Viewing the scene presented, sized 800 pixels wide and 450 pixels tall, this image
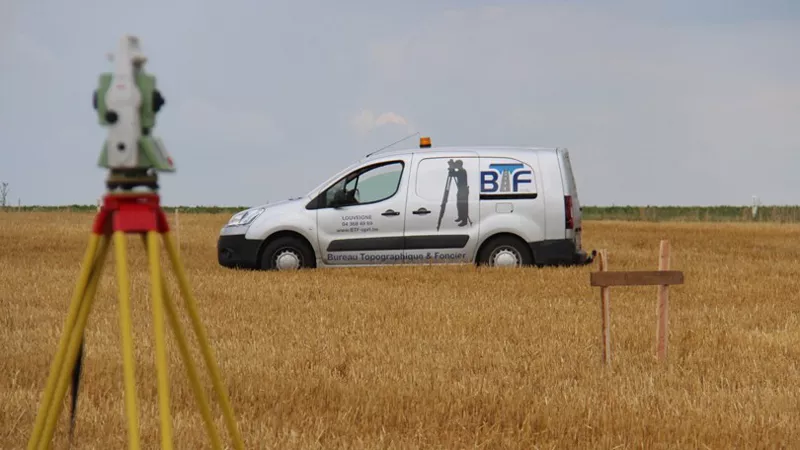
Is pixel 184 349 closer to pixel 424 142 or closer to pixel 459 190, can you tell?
pixel 459 190

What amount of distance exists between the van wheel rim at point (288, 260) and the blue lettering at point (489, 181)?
329 centimetres

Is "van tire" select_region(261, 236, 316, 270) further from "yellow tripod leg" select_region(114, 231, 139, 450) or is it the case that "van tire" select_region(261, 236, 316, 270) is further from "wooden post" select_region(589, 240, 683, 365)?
"yellow tripod leg" select_region(114, 231, 139, 450)

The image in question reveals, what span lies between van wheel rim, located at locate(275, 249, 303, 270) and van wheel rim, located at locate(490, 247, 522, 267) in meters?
3.24

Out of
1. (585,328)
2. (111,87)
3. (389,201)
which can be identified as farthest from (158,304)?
(389,201)

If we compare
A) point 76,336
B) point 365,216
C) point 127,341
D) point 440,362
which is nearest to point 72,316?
point 76,336

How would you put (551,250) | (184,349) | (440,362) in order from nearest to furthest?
(184,349), (440,362), (551,250)

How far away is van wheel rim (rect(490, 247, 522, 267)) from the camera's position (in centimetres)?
1677

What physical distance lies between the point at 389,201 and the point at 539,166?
8.25 ft

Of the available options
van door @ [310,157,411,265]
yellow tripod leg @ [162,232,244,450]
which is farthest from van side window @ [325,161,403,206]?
yellow tripod leg @ [162,232,244,450]

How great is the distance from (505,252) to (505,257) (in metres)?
0.09

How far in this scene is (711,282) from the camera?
15625 mm

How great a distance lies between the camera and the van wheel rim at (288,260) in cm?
1688

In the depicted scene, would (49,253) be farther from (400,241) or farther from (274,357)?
(274,357)

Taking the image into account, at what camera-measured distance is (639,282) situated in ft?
27.3
